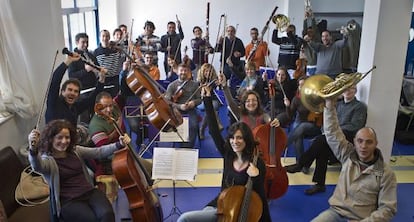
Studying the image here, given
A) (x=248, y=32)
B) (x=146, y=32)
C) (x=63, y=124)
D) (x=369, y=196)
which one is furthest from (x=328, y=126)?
(x=248, y=32)

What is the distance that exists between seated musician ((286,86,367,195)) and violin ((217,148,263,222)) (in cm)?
197

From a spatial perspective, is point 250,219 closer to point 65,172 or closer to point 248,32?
point 65,172

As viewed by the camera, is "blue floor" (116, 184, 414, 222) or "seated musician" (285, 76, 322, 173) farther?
"seated musician" (285, 76, 322, 173)

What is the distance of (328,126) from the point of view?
3.43m

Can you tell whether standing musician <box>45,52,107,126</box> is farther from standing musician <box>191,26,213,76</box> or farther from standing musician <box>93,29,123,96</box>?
standing musician <box>191,26,213,76</box>

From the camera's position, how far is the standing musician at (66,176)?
125 inches

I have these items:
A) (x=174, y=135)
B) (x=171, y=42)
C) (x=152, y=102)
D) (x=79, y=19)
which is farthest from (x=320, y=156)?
(x=79, y=19)

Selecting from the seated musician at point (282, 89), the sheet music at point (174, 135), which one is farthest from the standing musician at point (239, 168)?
the seated musician at point (282, 89)

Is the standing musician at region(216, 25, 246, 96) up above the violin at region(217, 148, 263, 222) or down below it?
above

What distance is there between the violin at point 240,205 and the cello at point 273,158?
3.12ft

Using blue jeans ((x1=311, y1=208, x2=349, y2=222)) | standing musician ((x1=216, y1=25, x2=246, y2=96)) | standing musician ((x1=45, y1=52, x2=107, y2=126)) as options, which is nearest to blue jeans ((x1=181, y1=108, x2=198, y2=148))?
standing musician ((x1=216, y1=25, x2=246, y2=96))

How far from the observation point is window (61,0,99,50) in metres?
7.51

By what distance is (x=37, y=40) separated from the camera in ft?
15.5

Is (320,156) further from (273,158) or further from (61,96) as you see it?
(61,96)
